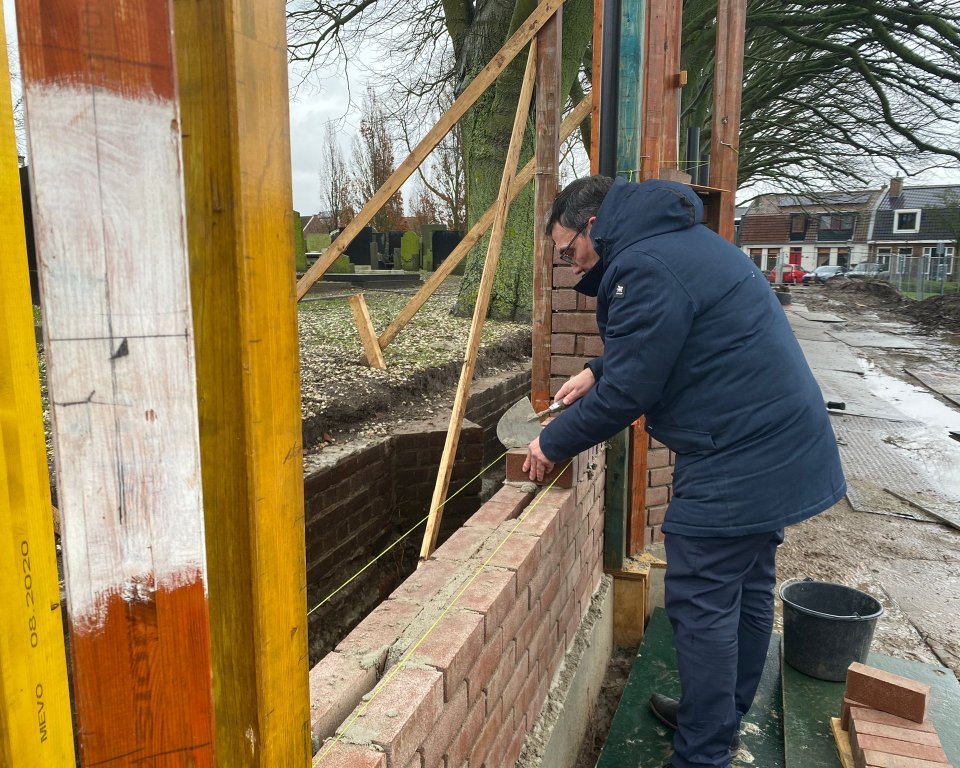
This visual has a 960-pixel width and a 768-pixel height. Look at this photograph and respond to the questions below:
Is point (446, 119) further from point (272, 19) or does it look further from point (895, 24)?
point (895, 24)

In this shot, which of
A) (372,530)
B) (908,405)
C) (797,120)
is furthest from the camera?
(797,120)

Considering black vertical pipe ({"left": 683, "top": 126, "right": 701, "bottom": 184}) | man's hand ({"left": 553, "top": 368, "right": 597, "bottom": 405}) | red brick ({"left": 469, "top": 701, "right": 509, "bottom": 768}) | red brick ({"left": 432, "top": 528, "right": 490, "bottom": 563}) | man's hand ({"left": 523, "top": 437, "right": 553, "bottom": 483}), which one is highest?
black vertical pipe ({"left": 683, "top": 126, "right": 701, "bottom": 184})

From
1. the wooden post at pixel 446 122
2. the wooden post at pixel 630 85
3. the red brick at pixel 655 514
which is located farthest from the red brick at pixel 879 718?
the wooden post at pixel 446 122

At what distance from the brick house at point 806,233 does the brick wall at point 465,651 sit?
5955cm

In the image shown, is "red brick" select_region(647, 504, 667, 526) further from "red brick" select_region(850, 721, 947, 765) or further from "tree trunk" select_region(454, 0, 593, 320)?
"tree trunk" select_region(454, 0, 593, 320)

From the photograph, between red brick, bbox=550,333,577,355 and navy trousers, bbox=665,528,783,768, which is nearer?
navy trousers, bbox=665,528,783,768

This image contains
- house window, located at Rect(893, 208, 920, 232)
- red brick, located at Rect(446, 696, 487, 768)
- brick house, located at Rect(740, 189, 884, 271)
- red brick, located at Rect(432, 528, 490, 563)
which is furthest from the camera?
brick house, located at Rect(740, 189, 884, 271)

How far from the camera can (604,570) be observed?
13.0 ft

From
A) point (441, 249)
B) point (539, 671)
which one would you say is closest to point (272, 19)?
point (539, 671)

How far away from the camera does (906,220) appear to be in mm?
54500

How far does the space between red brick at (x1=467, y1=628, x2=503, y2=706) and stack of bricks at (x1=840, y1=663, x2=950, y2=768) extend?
1.41 metres

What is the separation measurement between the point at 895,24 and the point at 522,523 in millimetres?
13519

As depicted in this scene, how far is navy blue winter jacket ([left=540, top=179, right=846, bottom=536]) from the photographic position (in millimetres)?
2158

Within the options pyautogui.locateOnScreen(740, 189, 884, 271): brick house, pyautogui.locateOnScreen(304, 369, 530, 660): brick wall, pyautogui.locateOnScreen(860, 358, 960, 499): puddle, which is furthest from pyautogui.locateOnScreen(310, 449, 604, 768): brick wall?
pyautogui.locateOnScreen(740, 189, 884, 271): brick house
